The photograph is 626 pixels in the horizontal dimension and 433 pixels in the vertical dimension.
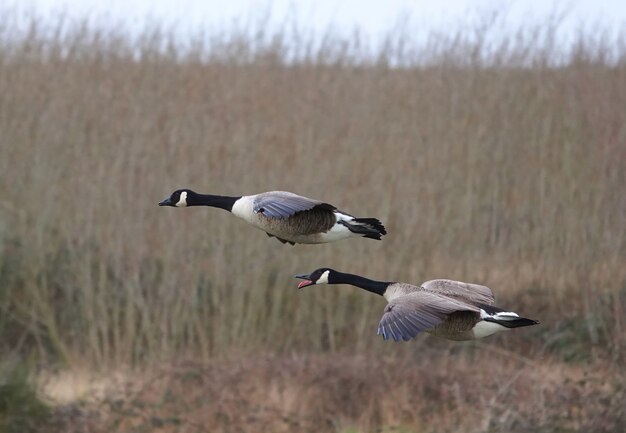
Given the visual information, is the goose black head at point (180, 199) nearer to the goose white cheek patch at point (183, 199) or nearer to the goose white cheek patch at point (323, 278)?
the goose white cheek patch at point (183, 199)

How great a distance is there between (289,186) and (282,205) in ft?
25.1

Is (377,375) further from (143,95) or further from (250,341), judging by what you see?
(143,95)

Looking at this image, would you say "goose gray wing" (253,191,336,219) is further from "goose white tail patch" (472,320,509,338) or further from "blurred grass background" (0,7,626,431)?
"blurred grass background" (0,7,626,431)

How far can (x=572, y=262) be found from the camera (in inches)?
522

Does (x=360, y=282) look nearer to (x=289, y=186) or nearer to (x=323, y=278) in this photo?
(x=323, y=278)

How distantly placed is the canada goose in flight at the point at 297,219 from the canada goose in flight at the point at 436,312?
0.65ft

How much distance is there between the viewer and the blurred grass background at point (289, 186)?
40.5 feet

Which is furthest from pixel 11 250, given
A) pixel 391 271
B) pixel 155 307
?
pixel 391 271

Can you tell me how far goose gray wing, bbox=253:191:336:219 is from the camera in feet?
15.7

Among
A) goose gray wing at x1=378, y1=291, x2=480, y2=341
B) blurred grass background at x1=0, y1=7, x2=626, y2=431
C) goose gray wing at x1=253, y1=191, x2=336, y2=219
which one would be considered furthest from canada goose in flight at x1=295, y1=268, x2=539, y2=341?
blurred grass background at x1=0, y1=7, x2=626, y2=431

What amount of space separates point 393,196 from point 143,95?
2960 millimetres

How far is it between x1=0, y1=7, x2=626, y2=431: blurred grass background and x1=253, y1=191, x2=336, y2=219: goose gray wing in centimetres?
695

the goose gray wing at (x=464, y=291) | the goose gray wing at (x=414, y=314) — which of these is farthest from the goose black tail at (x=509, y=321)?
the goose gray wing at (x=464, y=291)

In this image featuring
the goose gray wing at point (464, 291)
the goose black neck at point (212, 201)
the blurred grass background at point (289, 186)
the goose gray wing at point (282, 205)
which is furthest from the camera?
the blurred grass background at point (289, 186)
